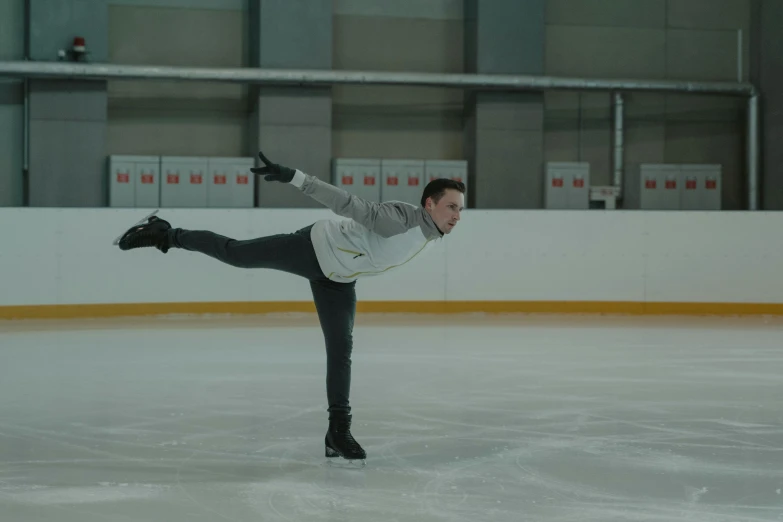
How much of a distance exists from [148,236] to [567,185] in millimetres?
12413

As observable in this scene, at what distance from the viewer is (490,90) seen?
16875 mm

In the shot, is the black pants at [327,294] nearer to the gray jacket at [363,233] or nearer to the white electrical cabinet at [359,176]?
the gray jacket at [363,233]

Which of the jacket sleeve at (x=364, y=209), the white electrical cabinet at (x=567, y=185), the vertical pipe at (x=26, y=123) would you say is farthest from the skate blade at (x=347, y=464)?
the white electrical cabinet at (x=567, y=185)

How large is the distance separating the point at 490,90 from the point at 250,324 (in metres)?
7.12

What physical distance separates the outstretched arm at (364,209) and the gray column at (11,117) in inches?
499

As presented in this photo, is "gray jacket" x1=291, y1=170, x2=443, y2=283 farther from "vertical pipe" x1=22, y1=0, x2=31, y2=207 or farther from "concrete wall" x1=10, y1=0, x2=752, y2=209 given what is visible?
"concrete wall" x1=10, y1=0, x2=752, y2=209

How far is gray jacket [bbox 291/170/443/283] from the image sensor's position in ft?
14.6

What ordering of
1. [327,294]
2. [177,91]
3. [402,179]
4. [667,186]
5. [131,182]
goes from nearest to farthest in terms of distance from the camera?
[327,294] → [131,182] → [402,179] → [177,91] → [667,186]

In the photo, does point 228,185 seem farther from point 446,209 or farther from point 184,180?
point 446,209

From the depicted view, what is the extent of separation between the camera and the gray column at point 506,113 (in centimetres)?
1683

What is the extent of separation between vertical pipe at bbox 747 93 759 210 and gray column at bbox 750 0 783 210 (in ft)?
0.34

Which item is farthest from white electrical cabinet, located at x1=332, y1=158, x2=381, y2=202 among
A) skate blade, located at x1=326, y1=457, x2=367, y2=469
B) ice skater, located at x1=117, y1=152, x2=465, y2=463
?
skate blade, located at x1=326, y1=457, x2=367, y2=469

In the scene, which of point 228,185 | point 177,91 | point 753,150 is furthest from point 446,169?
point 753,150

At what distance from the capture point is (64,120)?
1570 cm
